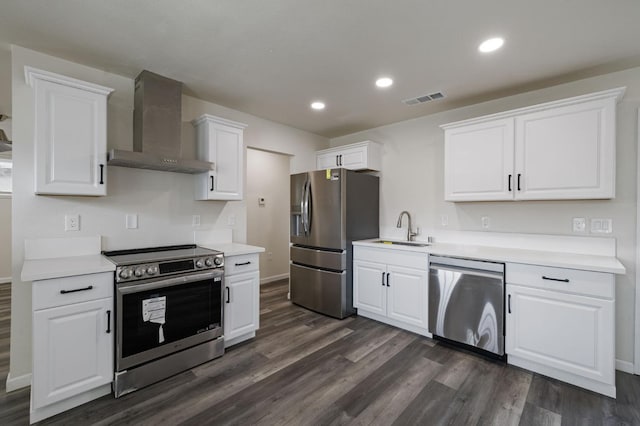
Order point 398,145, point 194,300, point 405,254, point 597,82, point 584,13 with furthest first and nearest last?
point 398,145, point 405,254, point 597,82, point 194,300, point 584,13

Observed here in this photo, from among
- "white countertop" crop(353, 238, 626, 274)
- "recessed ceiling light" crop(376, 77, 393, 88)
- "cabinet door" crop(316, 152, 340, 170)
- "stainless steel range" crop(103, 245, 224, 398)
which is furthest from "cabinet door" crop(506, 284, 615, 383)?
"cabinet door" crop(316, 152, 340, 170)

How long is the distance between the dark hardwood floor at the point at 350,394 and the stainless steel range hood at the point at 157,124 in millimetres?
1787

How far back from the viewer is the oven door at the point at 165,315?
210cm

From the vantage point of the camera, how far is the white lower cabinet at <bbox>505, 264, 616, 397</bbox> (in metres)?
2.07

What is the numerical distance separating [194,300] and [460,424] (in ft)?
6.97

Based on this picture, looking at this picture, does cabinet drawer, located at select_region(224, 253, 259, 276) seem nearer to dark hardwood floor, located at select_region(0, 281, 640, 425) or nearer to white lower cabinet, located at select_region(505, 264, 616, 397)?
dark hardwood floor, located at select_region(0, 281, 640, 425)

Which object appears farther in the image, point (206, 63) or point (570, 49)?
point (206, 63)

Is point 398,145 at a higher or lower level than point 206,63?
lower

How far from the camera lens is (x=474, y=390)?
2166mm

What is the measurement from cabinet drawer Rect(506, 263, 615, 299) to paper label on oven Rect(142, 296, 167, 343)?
2.84 m

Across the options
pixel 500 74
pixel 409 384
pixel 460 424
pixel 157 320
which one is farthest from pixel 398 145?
pixel 157 320

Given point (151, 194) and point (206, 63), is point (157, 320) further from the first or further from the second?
point (206, 63)

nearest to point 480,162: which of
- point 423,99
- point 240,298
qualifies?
point 423,99

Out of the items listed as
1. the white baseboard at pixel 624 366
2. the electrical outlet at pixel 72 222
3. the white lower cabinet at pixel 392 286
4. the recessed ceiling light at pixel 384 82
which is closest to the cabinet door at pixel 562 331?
the white baseboard at pixel 624 366
